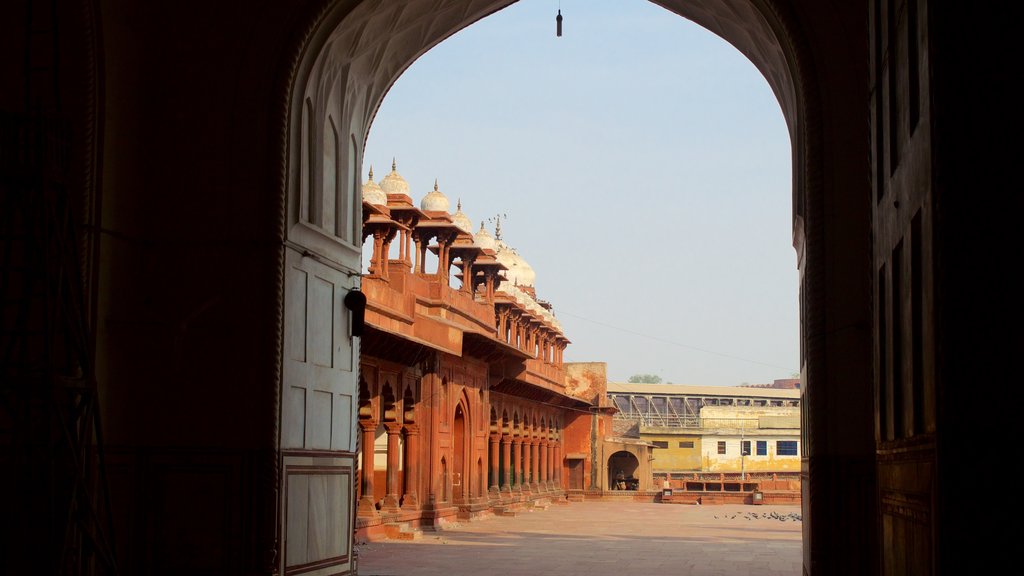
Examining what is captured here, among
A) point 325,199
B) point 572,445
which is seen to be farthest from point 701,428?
point 325,199

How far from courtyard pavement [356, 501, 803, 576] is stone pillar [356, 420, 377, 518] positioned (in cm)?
66

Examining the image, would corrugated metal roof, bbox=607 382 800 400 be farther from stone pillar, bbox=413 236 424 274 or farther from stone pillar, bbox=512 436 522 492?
stone pillar, bbox=413 236 424 274

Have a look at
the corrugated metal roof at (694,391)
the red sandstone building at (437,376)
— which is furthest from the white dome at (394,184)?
the corrugated metal roof at (694,391)

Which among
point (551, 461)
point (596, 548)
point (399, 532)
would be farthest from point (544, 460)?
point (596, 548)

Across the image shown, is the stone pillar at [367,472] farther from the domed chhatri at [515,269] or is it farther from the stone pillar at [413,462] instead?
the domed chhatri at [515,269]

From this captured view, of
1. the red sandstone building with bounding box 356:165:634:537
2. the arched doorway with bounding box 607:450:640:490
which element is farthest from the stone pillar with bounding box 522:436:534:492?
the arched doorway with bounding box 607:450:640:490

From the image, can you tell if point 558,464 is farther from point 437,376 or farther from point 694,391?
point 694,391

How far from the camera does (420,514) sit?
76.9ft

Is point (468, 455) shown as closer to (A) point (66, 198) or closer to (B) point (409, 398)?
(B) point (409, 398)

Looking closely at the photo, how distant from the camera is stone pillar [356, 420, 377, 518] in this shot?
2112 centimetres

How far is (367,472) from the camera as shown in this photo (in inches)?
847

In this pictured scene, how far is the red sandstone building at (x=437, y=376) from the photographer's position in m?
21.3

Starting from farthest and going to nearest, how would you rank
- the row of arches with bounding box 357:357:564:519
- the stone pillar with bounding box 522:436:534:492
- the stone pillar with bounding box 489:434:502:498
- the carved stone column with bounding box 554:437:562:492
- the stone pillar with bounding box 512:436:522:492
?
the carved stone column with bounding box 554:437:562:492, the stone pillar with bounding box 522:436:534:492, the stone pillar with bounding box 512:436:522:492, the stone pillar with bounding box 489:434:502:498, the row of arches with bounding box 357:357:564:519

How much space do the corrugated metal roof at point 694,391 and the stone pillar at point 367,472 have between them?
53812 mm
